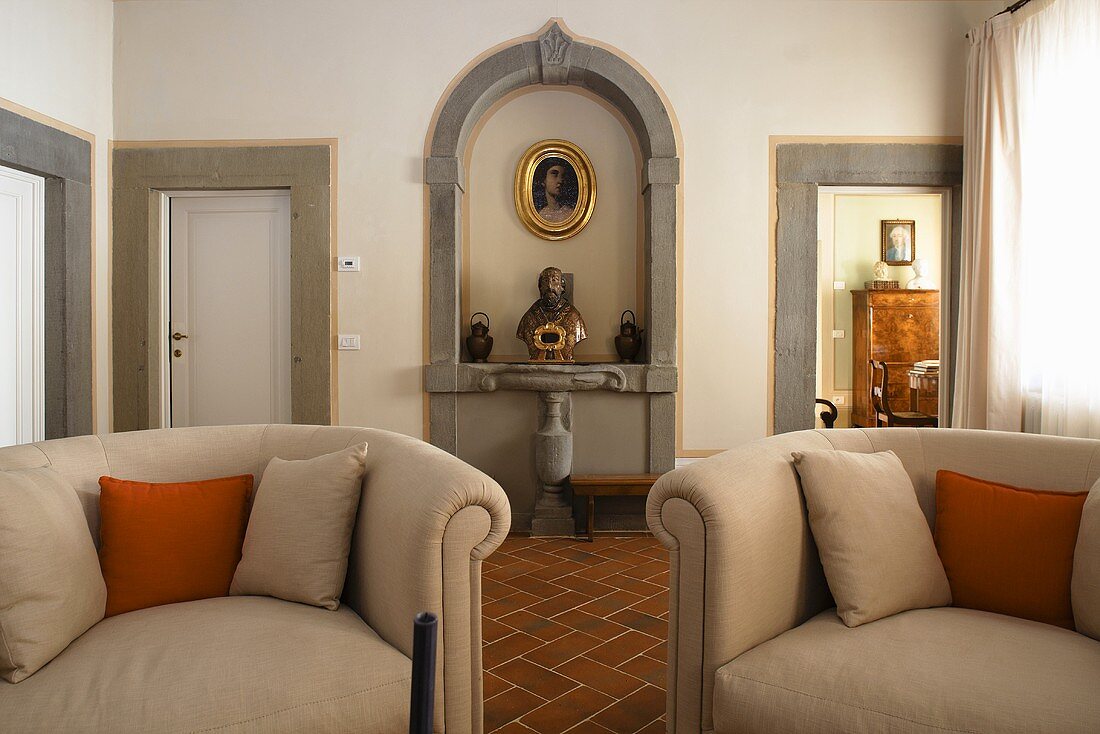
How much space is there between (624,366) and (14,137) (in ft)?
11.4

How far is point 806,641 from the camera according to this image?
1786 millimetres

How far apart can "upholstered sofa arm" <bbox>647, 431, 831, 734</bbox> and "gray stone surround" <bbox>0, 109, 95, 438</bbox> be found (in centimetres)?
397

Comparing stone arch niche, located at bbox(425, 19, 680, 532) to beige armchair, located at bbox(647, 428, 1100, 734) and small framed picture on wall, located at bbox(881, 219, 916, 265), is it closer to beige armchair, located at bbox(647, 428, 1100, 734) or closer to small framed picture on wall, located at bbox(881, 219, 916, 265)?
beige armchair, located at bbox(647, 428, 1100, 734)

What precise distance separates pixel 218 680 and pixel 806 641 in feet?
4.19

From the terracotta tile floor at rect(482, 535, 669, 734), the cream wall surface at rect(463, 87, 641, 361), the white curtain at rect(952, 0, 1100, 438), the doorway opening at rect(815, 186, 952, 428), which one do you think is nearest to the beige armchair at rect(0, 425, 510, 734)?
the terracotta tile floor at rect(482, 535, 669, 734)

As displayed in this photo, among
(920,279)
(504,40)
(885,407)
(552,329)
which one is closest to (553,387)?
(552,329)

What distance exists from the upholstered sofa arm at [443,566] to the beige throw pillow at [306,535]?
12 cm

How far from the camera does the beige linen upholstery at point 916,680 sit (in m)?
1.49

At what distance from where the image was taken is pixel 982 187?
4.39 metres

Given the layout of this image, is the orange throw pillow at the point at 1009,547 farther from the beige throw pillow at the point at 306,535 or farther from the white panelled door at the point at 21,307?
the white panelled door at the point at 21,307

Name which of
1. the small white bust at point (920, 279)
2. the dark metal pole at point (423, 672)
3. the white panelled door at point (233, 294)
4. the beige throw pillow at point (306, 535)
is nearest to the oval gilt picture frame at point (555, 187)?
the white panelled door at point (233, 294)

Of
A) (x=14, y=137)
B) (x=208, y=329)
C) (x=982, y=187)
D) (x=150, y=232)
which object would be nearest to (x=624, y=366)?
(x=982, y=187)

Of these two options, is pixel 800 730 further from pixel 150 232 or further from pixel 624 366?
pixel 150 232

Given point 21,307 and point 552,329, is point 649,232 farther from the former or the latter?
point 21,307
